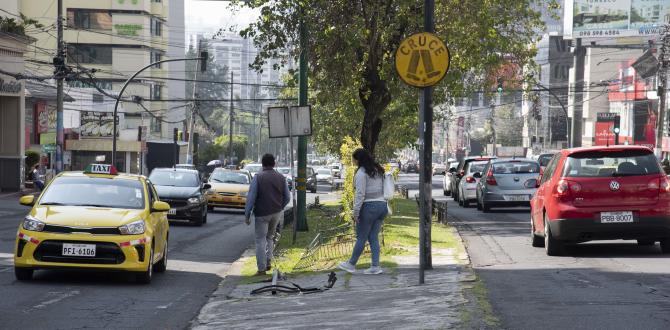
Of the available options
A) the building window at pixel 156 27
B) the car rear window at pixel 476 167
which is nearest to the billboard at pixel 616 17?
the building window at pixel 156 27

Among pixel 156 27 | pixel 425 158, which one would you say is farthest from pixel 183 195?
pixel 156 27

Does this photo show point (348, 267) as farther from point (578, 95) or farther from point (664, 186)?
point (578, 95)

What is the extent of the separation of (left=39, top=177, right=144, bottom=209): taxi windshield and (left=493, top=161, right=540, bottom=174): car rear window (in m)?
16.4

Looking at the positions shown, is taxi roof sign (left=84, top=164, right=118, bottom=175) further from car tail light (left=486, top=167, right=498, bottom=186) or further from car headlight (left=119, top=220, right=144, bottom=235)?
car tail light (left=486, top=167, right=498, bottom=186)

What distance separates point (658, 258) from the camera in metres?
15.6

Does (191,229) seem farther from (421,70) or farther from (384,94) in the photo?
(421,70)

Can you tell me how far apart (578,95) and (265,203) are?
338 ft

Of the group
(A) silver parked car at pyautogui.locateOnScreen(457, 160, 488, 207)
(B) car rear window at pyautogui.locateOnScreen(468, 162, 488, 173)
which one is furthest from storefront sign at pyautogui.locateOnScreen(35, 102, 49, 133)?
(A) silver parked car at pyautogui.locateOnScreen(457, 160, 488, 207)

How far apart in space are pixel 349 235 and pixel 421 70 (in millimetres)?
7067

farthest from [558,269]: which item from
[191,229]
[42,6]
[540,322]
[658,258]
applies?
[42,6]

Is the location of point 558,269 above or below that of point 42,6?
below

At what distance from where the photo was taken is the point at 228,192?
3712cm

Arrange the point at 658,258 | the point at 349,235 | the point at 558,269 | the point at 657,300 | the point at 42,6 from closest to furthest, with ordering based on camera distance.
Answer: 1. the point at 657,300
2. the point at 558,269
3. the point at 658,258
4. the point at 349,235
5. the point at 42,6

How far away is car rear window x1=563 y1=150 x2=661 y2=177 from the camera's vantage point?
16172 millimetres
